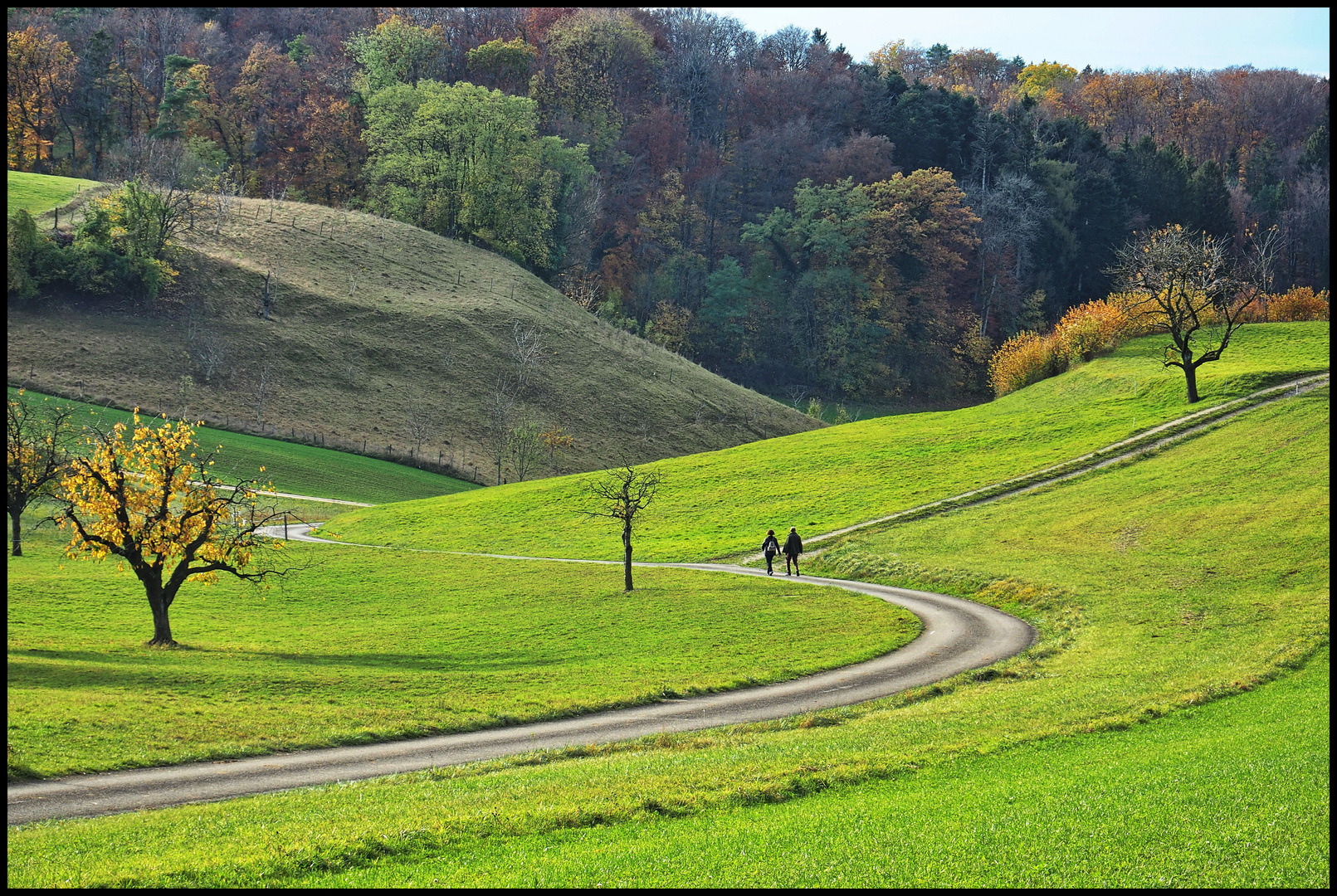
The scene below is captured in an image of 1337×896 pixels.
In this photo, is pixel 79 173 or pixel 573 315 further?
pixel 79 173

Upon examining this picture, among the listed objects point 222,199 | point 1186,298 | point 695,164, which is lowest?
point 1186,298

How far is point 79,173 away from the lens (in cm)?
12550

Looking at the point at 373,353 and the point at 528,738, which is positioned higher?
the point at 373,353

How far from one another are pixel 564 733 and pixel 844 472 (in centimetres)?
4417

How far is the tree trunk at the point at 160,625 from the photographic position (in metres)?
29.7

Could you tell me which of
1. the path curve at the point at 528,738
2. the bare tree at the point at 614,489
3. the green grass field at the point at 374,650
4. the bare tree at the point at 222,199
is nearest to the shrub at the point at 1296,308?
the bare tree at the point at 614,489

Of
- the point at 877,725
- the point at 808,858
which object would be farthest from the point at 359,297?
the point at 808,858

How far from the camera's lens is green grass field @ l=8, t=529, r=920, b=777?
2053 cm

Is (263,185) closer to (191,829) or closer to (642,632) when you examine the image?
(642,632)

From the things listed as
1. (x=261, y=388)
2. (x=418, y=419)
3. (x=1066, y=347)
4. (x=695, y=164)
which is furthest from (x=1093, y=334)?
(x=695, y=164)

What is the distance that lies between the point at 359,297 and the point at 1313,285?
11633cm

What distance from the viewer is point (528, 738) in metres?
21.0

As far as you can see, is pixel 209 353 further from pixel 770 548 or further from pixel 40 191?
pixel 770 548

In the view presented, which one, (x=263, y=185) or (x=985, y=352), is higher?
(x=263, y=185)
